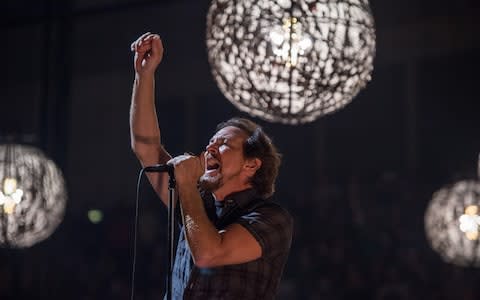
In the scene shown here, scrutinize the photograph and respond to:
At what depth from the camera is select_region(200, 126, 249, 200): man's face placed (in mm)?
2111

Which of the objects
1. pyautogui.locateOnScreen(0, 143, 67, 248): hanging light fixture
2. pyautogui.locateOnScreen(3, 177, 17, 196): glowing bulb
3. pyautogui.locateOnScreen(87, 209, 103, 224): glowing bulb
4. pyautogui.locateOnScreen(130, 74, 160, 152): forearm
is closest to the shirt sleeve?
pyautogui.locateOnScreen(130, 74, 160, 152): forearm

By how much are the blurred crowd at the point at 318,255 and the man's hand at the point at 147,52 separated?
2.49 metres

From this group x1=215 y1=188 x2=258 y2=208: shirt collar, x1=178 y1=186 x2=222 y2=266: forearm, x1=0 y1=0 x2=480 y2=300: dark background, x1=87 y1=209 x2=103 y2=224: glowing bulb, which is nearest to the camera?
x1=178 y1=186 x2=222 y2=266: forearm

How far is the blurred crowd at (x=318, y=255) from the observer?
4.43 m

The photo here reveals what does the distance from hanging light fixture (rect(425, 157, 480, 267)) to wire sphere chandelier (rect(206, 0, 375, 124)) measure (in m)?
1.95

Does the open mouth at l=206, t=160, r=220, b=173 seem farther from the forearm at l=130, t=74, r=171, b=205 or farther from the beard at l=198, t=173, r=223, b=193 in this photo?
the forearm at l=130, t=74, r=171, b=205

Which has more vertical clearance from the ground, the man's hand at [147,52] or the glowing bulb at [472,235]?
the man's hand at [147,52]

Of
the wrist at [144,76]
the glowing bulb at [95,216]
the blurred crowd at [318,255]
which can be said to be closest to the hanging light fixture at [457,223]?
the blurred crowd at [318,255]

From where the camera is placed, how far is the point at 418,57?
18.8 feet

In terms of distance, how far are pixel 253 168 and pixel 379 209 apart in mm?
2804

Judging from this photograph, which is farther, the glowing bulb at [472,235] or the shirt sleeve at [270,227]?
the glowing bulb at [472,235]

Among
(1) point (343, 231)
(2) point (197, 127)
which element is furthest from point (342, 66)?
(2) point (197, 127)

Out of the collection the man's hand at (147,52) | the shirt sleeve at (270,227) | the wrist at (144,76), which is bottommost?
the shirt sleeve at (270,227)

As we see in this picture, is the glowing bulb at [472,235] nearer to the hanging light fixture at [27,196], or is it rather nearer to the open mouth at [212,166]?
the hanging light fixture at [27,196]
